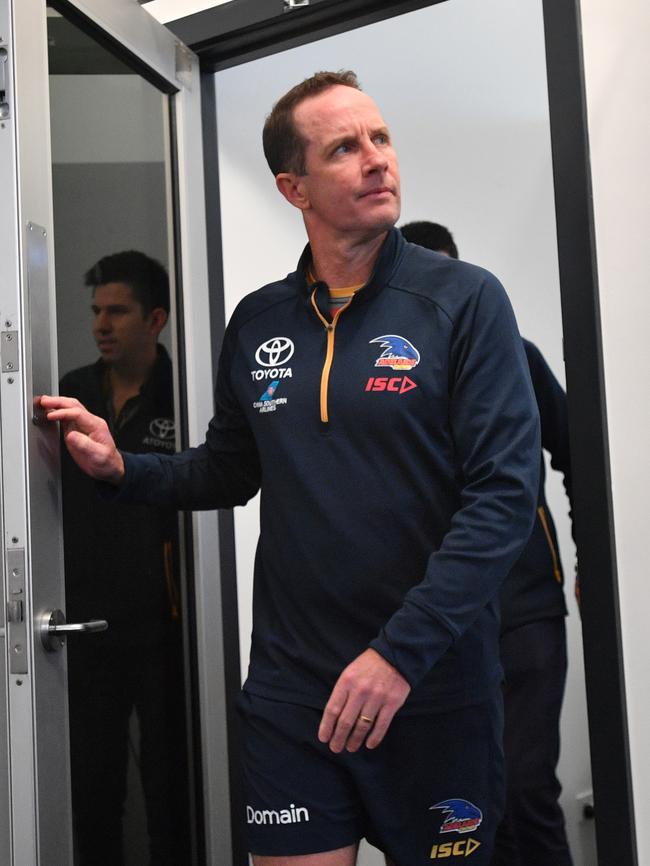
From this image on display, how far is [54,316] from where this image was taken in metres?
1.74

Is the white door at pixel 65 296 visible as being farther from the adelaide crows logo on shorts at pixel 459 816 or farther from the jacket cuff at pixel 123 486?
the adelaide crows logo on shorts at pixel 459 816

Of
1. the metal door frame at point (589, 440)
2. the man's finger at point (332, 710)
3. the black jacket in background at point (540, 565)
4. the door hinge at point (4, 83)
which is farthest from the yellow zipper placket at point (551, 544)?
the door hinge at point (4, 83)

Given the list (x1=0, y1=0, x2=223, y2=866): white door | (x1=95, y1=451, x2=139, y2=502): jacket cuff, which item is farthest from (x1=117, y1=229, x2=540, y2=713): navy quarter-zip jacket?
(x1=0, y1=0, x2=223, y2=866): white door

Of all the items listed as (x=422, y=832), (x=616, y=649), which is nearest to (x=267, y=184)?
(x=616, y=649)

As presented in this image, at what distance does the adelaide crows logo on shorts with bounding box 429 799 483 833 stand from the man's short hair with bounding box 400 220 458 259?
150cm

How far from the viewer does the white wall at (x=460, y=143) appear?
3.19m

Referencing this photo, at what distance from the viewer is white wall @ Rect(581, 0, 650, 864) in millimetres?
1791

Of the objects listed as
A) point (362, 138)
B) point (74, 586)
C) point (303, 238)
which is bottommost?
point (74, 586)

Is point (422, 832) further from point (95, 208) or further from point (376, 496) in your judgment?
point (95, 208)

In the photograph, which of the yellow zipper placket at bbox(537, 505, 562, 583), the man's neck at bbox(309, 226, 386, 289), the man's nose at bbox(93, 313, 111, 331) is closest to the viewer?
the man's neck at bbox(309, 226, 386, 289)

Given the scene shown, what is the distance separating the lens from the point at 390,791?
154cm

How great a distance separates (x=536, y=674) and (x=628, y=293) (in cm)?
100

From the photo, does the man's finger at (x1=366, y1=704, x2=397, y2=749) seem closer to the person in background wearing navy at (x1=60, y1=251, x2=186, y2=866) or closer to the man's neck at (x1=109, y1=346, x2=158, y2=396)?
the person in background wearing navy at (x1=60, y1=251, x2=186, y2=866)

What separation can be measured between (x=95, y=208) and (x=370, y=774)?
116 centimetres
